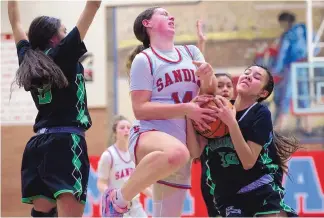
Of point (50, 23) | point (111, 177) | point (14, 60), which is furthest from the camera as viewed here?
point (14, 60)

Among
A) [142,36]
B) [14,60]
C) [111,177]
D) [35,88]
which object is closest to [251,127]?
[142,36]

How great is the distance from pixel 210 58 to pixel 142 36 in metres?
4.25

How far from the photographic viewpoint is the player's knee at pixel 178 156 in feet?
12.1

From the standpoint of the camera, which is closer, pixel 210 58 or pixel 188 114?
pixel 188 114

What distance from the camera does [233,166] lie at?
4.03m

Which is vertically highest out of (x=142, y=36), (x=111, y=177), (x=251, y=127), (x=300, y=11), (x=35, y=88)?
(x=300, y=11)

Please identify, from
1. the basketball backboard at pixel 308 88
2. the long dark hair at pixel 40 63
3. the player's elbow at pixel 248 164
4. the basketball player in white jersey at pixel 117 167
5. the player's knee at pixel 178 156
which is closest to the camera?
the player's knee at pixel 178 156

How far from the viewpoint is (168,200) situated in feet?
13.2

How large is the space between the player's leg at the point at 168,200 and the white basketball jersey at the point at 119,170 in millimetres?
2425

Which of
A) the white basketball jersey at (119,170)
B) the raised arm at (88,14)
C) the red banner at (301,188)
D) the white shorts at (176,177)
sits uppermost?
the raised arm at (88,14)

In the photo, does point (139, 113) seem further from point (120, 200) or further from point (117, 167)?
point (117, 167)

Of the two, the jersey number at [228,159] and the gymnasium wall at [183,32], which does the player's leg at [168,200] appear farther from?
the gymnasium wall at [183,32]

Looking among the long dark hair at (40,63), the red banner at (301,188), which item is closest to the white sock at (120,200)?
the long dark hair at (40,63)

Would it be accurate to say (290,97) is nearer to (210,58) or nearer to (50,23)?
(210,58)
